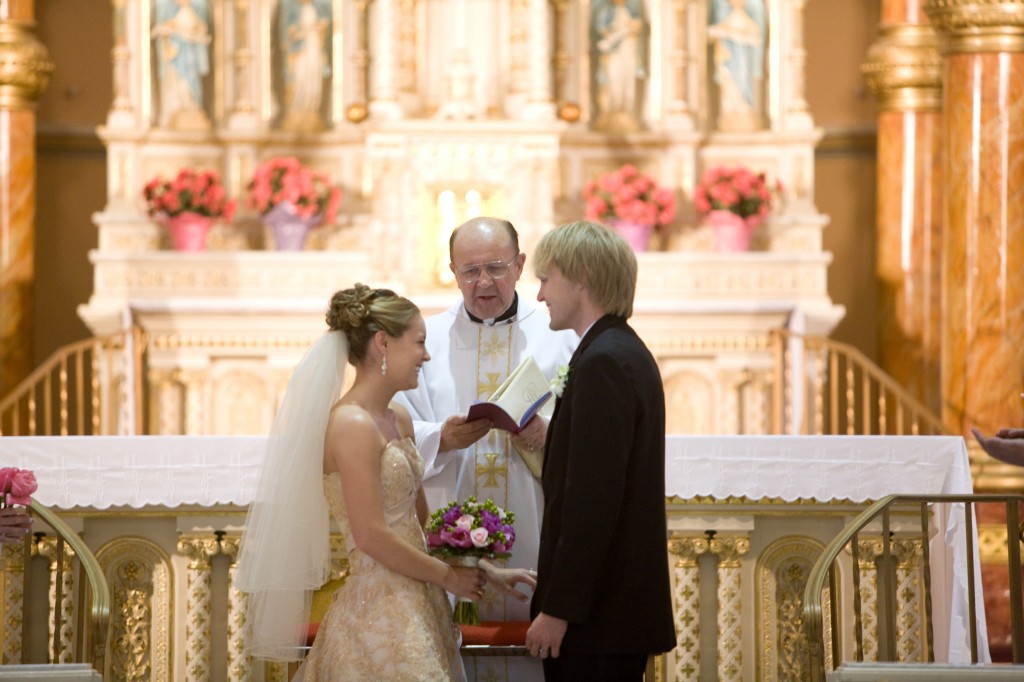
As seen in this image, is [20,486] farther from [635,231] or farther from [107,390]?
[635,231]

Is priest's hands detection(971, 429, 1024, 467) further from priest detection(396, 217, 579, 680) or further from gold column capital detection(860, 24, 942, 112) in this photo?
gold column capital detection(860, 24, 942, 112)

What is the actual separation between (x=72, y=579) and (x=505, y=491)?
166 centimetres

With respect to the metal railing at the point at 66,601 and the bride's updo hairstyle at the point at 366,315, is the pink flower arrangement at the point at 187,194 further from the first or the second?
the bride's updo hairstyle at the point at 366,315

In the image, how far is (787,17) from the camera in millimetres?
11312

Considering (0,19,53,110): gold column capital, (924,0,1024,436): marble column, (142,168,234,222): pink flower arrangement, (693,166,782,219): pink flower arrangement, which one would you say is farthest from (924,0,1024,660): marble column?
(0,19,53,110): gold column capital

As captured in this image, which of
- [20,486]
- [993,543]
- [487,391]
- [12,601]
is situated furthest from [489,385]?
[993,543]

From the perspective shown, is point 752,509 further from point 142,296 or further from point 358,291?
point 142,296

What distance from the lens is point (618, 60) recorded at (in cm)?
1152

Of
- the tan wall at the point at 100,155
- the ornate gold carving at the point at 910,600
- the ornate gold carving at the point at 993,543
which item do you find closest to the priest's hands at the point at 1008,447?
the ornate gold carving at the point at 910,600

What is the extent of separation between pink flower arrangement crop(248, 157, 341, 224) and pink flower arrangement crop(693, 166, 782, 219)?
2.59 m

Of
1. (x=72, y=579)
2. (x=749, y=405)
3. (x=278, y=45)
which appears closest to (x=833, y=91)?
(x=749, y=405)

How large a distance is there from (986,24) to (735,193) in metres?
2.17

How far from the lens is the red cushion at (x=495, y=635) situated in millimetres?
4996

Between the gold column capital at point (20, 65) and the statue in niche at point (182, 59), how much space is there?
79 centimetres
